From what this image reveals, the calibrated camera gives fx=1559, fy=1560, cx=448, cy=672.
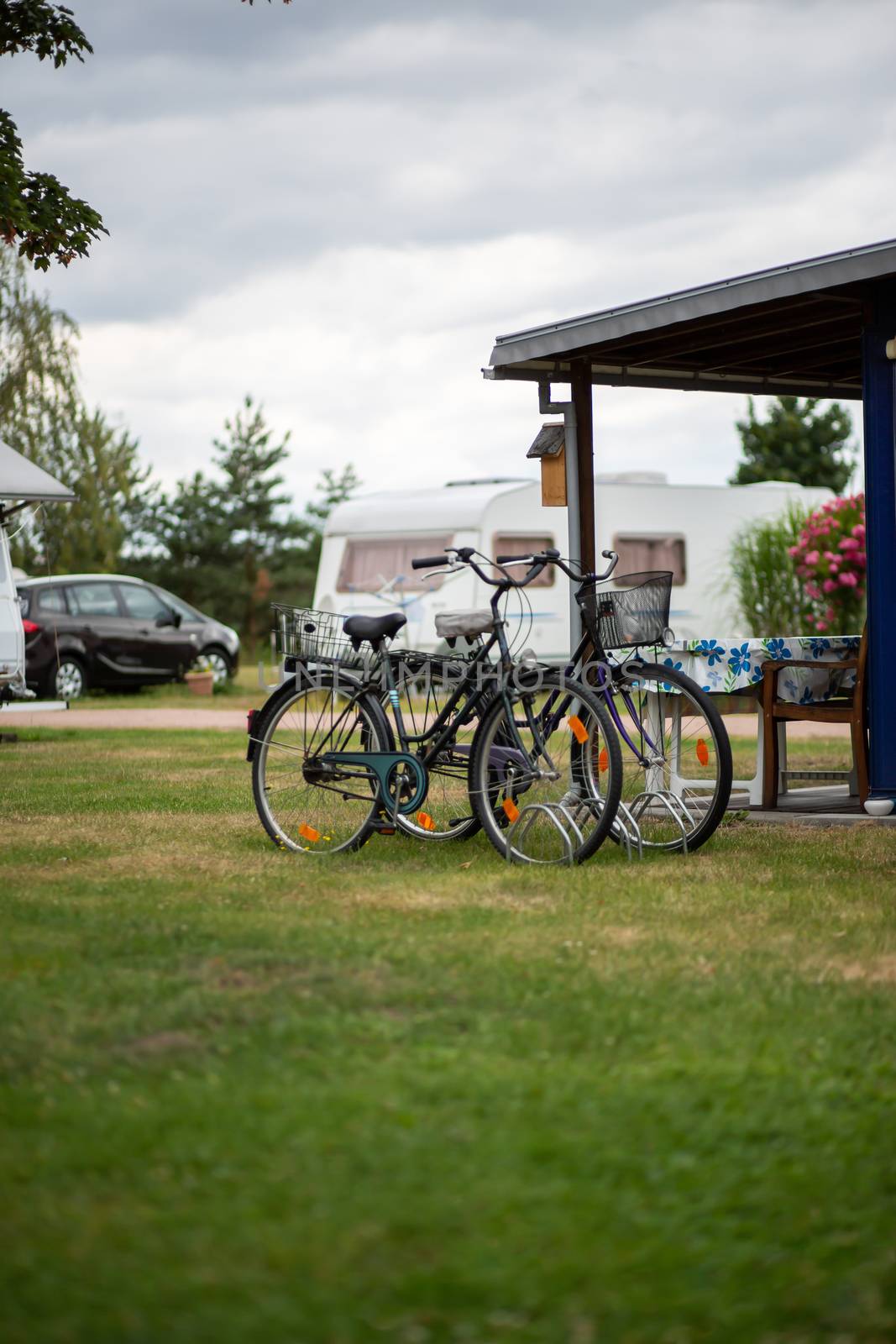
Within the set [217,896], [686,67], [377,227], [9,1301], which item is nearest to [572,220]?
[686,67]

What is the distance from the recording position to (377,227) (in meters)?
16.1

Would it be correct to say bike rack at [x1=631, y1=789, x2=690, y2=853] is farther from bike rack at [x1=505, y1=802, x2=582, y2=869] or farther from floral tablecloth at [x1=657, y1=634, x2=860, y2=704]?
floral tablecloth at [x1=657, y1=634, x2=860, y2=704]

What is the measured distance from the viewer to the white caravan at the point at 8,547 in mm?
12016

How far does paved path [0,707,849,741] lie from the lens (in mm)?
12516

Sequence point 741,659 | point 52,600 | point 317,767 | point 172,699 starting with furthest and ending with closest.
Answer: point 172,699 → point 52,600 → point 741,659 → point 317,767

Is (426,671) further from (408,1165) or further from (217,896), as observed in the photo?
(408,1165)

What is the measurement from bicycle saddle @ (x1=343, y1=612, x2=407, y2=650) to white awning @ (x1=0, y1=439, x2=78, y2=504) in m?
7.12

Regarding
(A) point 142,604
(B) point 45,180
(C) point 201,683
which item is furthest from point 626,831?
(C) point 201,683

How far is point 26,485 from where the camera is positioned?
12.3 metres

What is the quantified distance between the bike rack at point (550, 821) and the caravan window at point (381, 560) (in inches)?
451

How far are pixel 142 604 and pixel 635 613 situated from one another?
12.7 meters

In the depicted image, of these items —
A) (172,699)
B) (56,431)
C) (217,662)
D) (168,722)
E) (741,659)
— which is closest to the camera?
(741,659)

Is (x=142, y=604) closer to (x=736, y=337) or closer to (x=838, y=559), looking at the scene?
(x=838, y=559)

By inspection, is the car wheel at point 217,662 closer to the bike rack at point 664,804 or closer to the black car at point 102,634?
the black car at point 102,634
